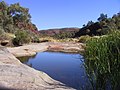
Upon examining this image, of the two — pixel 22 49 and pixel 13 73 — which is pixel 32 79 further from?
pixel 22 49

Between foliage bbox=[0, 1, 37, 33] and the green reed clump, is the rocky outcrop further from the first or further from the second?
foliage bbox=[0, 1, 37, 33]

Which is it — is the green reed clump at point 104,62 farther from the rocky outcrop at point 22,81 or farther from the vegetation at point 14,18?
the vegetation at point 14,18

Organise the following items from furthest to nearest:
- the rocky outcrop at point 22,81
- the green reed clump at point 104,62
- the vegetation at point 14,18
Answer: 1. the vegetation at point 14,18
2. the rocky outcrop at point 22,81
3. the green reed clump at point 104,62

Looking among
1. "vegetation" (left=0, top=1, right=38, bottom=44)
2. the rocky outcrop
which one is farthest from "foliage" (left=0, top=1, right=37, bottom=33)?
the rocky outcrop

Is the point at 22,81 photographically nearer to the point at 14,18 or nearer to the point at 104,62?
the point at 104,62

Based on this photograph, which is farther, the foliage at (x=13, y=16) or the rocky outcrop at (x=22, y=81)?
the foliage at (x=13, y=16)

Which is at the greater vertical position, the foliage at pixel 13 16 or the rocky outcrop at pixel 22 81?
the foliage at pixel 13 16

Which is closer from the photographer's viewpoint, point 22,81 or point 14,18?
point 22,81

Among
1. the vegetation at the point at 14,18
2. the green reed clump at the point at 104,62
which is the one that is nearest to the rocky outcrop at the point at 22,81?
the green reed clump at the point at 104,62

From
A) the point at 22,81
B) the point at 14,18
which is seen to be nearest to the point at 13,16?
the point at 14,18

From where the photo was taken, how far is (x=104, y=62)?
25.9ft

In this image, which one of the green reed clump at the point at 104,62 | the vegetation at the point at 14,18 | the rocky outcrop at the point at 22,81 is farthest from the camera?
the vegetation at the point at 14,18

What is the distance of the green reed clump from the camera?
787 centimetres

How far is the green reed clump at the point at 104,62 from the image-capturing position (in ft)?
25.8
